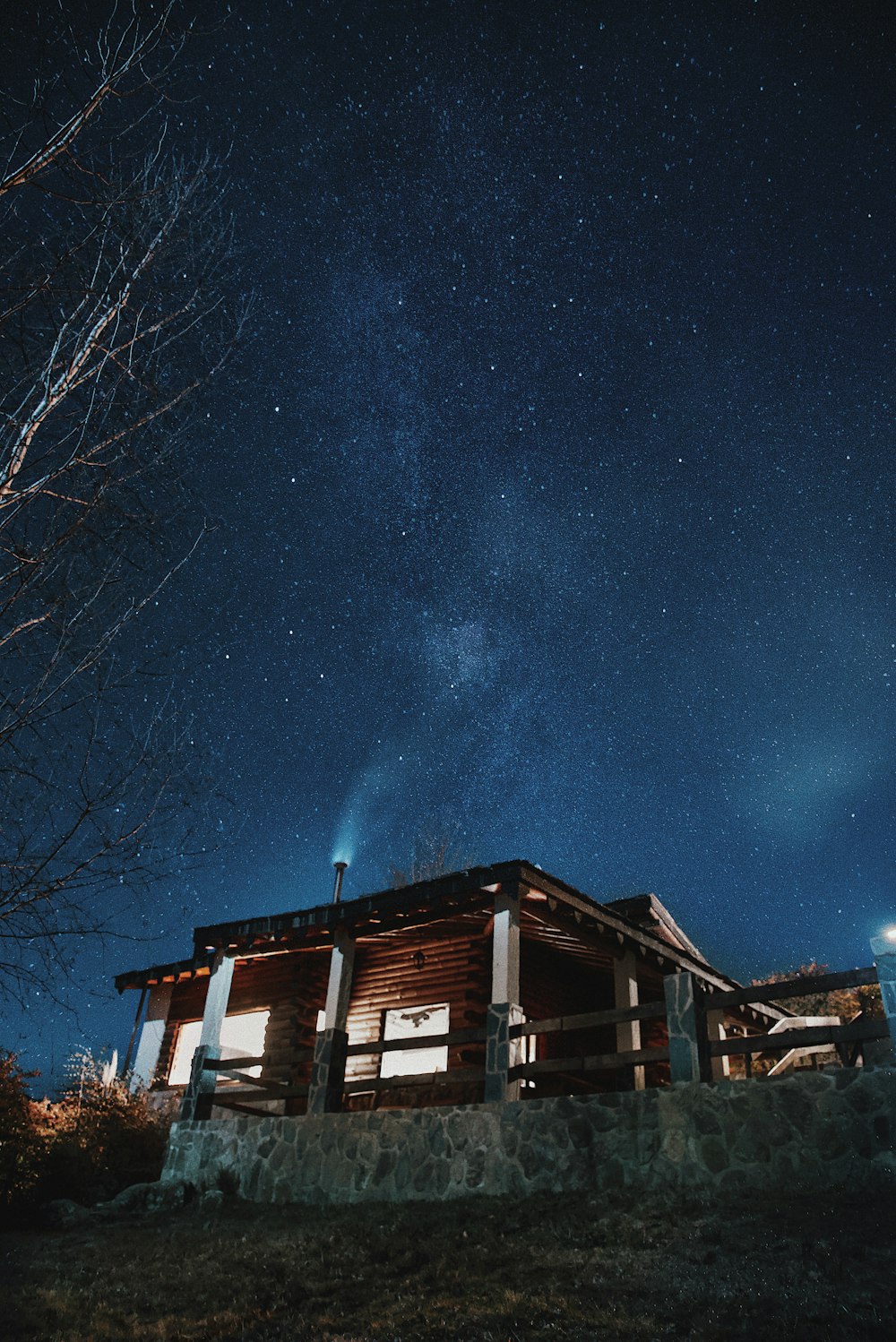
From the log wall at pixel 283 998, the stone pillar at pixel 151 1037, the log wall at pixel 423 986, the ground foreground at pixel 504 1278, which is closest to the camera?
the ground foreground at pixel 504 1278

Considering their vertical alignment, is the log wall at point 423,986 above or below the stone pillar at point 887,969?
above

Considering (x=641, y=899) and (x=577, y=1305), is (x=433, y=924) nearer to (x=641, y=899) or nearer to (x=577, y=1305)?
(x=641, y=899)

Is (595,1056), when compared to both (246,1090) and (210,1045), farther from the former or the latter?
(210,1045)

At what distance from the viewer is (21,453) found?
18.4ft

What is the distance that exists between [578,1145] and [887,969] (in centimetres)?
415

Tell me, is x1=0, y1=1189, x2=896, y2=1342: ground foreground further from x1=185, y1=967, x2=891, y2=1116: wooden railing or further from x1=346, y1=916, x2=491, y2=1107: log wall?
x1=346, y1=916, x2=491, y2=1107: log wall

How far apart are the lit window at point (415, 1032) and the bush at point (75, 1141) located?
4.73m

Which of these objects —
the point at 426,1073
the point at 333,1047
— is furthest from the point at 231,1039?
the point at 426,1073

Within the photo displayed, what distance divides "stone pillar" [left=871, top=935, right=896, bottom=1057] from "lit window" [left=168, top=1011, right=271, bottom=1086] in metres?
15.5

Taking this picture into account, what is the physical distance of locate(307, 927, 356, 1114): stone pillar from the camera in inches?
556

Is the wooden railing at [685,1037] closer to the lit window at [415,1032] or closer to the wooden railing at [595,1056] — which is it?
the wooden railing at [595,1056]

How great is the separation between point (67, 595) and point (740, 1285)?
682 cm

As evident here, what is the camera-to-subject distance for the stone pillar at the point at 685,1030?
10.4 meters

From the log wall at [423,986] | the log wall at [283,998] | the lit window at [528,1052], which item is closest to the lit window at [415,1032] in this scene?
the log wall at [423,986]
